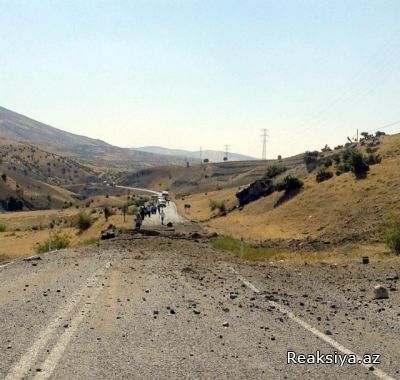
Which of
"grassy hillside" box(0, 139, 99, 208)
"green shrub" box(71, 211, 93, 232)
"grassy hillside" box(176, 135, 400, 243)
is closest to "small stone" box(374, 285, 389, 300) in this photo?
"grassy hillside" box(176, 135, 400, 243)

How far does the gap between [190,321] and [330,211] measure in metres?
29.1

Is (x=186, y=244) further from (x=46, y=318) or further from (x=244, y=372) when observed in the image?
(x=244, y=372)

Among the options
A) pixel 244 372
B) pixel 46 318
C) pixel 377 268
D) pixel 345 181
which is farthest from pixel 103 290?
pixel 345 181

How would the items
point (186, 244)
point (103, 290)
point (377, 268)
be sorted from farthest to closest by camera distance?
1. point (186, 244)
2. point (377, 268)
3. point (103, 290)

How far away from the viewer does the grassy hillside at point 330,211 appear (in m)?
31.0

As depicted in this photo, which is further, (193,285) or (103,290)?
(193,285)

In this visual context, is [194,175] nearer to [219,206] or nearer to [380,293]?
[219,206]

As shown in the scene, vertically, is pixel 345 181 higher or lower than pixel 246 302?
higher

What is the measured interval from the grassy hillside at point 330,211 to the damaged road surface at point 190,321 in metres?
13.5

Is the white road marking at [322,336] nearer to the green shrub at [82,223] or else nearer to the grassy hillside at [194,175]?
the green shrub at [82,223]

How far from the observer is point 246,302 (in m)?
12.1

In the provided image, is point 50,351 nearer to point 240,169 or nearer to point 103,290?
point 103,290

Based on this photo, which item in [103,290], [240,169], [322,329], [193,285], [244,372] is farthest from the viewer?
[240,169]

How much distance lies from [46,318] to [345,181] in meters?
38.1
